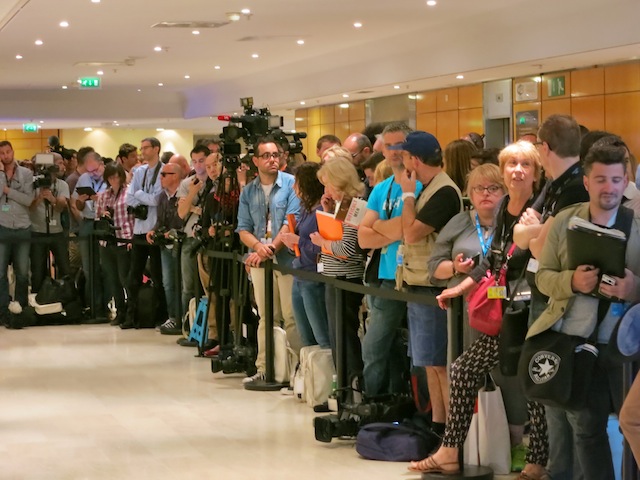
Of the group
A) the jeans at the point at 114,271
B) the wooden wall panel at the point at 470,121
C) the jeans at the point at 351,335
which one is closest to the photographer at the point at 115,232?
the jeans at the point at 114,271

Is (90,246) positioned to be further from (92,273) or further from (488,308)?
(488,308)

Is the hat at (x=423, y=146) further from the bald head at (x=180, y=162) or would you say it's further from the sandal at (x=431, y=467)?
the bald head at (x=180, y=162)

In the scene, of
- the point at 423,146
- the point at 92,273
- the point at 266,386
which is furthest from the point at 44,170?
the point at 423,146

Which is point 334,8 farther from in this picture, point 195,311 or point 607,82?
point 195,311

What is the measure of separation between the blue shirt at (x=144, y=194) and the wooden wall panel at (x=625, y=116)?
7.00m

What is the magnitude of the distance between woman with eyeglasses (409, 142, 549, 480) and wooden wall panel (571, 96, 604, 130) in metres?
11.0

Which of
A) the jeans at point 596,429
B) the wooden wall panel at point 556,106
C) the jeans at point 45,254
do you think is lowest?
the jeans at point 596,429

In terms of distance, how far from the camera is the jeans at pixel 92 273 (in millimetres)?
12172

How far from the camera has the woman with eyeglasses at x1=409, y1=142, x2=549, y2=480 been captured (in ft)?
17.0

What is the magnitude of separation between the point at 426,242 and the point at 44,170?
7.10m

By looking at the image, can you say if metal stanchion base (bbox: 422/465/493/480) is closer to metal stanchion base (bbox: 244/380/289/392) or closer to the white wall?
metal stanchion base (bbox: 244/380/289/392)

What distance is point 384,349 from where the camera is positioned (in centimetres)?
638

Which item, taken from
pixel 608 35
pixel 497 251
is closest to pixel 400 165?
pixel 497 251

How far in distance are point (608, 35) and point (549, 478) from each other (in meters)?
Result: 9.60
